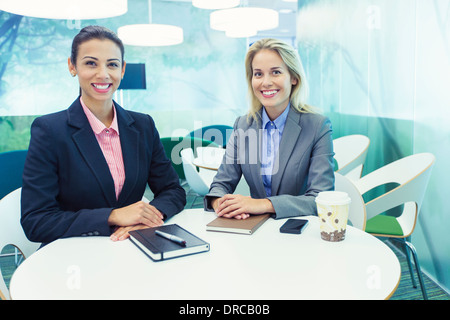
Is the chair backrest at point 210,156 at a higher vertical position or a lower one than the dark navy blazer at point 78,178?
lower

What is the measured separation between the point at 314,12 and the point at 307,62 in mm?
701

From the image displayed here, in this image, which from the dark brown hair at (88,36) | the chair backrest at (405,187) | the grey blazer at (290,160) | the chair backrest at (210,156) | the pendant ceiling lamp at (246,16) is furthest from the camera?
the pendant ceiling lamp at (246,16)

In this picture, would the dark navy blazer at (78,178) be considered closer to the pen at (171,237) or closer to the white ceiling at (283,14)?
the pen at (171,237)

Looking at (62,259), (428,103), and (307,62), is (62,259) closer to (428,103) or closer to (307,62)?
(428,103)

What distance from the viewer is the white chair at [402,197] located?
7.47ft

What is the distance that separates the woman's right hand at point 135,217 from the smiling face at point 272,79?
886 mm

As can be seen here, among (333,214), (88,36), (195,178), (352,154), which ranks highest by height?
(88,36)

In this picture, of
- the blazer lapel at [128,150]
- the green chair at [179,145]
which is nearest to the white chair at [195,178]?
the green chair at [179,145]

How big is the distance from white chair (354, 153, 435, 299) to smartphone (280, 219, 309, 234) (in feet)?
3.22

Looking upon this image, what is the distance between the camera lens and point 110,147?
5.70 ft

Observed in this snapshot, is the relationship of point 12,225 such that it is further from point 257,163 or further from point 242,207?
point 257,163

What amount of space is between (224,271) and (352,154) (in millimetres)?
3021

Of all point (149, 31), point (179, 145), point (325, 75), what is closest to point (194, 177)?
point (179, 145)
